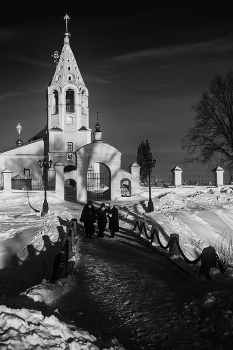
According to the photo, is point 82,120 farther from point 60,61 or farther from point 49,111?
point 60,61

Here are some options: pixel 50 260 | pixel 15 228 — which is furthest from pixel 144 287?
pixel 15 228

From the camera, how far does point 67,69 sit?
42.3 metres

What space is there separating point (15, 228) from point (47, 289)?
1098 cm

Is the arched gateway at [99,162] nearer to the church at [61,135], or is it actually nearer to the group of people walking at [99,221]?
the church at [61,135]

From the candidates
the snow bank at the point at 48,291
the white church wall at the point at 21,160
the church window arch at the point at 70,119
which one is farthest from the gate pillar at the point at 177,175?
the snow bank at the point at 48,291

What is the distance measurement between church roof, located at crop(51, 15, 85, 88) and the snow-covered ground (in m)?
17.6

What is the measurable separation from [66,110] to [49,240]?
31.6 meters

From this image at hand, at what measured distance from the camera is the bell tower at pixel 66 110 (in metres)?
42.0

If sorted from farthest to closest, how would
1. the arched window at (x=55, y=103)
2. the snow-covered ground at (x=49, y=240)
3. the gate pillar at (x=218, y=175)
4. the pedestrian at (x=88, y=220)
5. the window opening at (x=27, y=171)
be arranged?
the window opening at (x=27, y=171), the arched window at (x=55, y=103), the gate pillar at (x=218, y=175), the pedestrian at (x=88, y=220), the snow-covered ground at (x=49, y=240)

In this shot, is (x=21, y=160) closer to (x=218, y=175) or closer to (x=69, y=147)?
(x=69, y=147)

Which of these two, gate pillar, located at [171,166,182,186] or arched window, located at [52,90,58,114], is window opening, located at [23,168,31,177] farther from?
gate pillar, located at [171,166,182,186]

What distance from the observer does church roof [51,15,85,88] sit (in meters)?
41.8

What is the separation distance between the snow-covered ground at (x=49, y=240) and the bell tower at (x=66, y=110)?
46.0 feet

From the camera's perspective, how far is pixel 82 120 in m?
44.0
